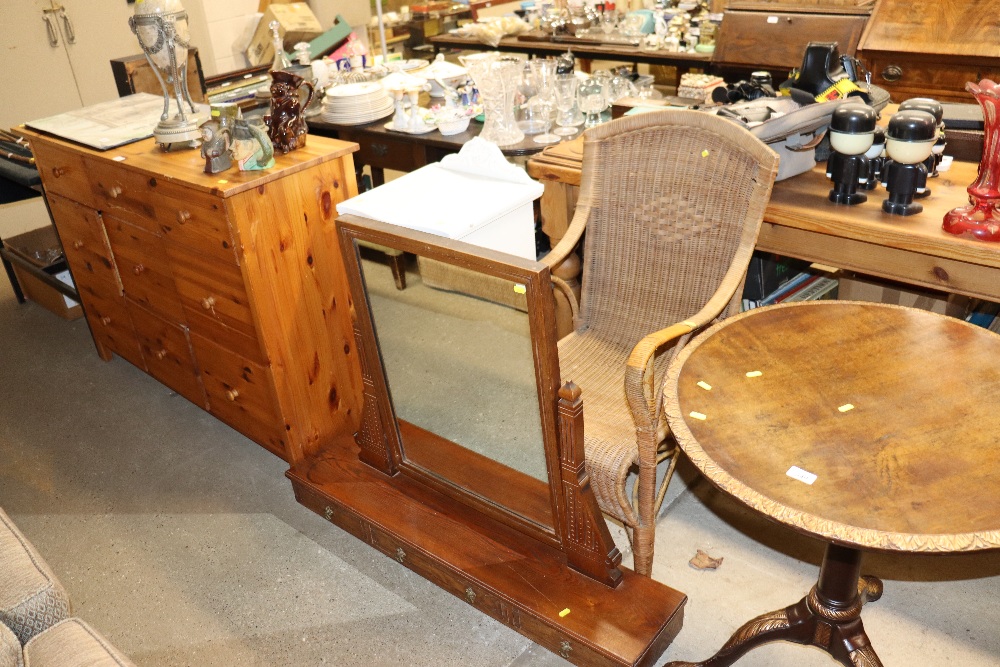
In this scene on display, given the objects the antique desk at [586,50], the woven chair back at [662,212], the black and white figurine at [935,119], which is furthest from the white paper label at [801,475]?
the antique desk at [586,50]

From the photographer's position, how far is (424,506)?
2.20m

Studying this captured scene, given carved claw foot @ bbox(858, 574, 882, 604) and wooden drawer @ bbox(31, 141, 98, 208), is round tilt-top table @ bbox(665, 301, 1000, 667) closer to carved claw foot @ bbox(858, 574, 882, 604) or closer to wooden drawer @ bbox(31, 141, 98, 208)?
carved claw foot @ bbox(858, 574, 882, 604)

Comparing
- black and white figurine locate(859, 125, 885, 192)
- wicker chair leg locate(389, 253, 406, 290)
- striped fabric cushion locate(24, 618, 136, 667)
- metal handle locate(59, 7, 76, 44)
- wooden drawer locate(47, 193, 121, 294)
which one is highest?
metal handle locate(59, 7, 76, 44)

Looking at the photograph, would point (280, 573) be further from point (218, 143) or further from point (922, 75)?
point (922, 75)

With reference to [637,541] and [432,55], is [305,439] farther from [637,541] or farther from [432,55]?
[432,55]

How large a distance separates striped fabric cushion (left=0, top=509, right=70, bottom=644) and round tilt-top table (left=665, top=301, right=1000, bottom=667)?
1.15m

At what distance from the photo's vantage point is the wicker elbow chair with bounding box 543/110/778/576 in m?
1.84

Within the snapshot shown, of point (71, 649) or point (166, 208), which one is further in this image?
point (166, 208)

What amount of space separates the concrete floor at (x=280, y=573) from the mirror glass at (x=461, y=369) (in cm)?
37

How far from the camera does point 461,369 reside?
1.92 m

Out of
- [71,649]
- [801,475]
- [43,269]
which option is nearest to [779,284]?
[801,475]

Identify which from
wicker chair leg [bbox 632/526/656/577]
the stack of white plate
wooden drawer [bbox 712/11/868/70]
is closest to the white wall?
the stack of white plate

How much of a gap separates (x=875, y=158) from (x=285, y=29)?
11.7 ft

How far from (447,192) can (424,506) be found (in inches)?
32.4
